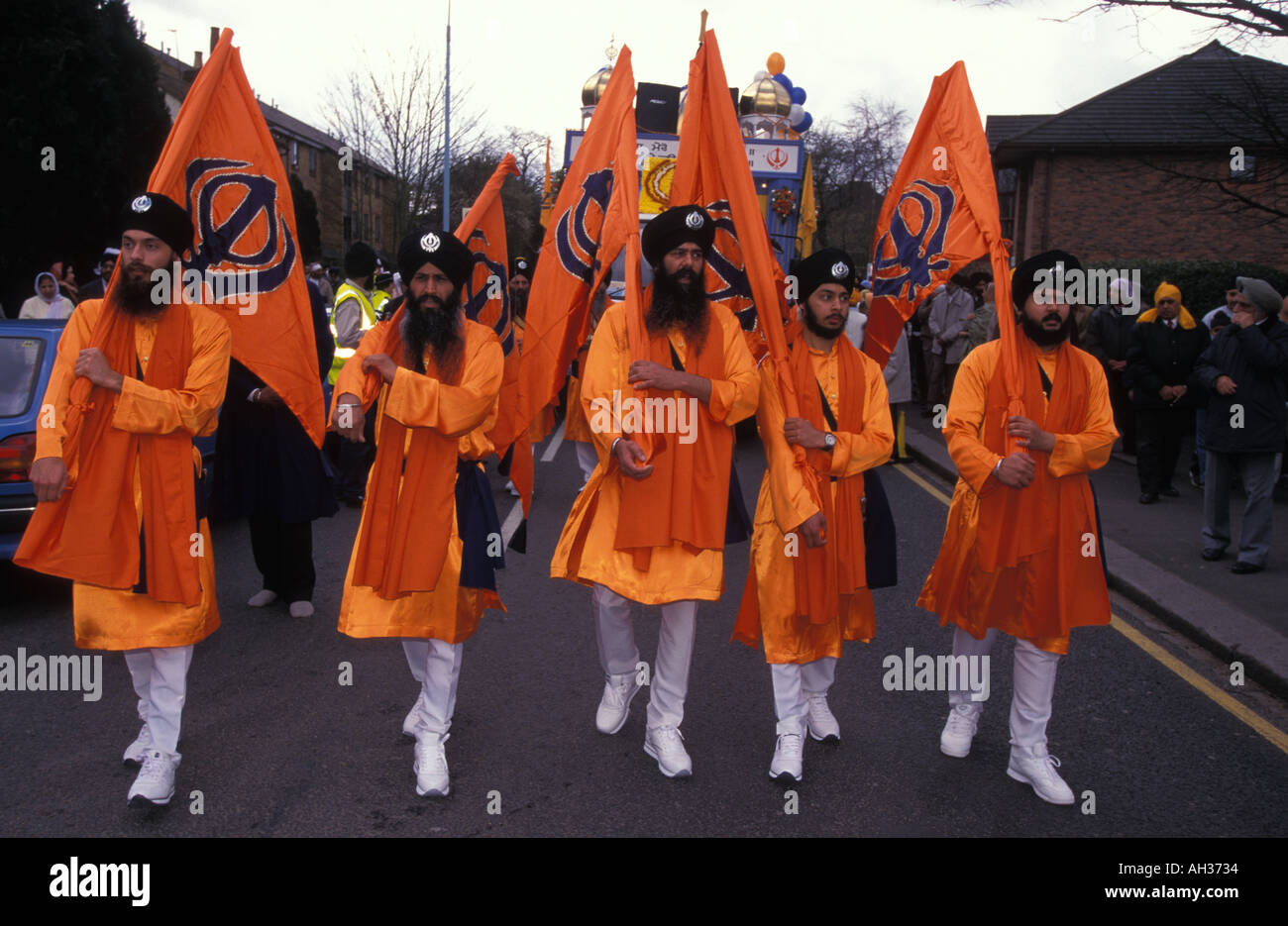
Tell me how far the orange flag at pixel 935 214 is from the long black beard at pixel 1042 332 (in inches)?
5.3

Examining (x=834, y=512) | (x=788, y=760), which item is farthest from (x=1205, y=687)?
(x=788, y=760)

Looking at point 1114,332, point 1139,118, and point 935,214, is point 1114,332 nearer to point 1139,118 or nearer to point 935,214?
point 935,214

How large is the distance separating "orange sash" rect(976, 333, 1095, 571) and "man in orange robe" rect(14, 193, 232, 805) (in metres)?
2.94

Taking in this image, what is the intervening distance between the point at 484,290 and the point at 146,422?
1729 millimetres

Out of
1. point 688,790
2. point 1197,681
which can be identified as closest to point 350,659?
point 688,790

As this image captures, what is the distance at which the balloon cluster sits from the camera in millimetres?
17156

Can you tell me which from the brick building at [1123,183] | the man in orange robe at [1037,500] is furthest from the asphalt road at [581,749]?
the brick building at [1123,183]

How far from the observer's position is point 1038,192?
94.8 ft

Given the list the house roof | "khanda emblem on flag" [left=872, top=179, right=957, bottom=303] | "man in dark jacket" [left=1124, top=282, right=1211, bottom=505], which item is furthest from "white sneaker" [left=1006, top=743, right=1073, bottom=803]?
the house roof

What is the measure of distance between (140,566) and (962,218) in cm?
340

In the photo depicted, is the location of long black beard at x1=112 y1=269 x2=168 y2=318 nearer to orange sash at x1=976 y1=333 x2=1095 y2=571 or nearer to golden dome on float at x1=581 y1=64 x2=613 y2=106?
orange sash at x1=976 y1=333 x2=1095 y2=571

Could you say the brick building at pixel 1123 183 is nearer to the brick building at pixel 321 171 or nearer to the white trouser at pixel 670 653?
the white trouser at pixel 670 653

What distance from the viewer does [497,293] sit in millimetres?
5285

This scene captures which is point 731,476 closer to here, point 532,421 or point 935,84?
point 532,421
